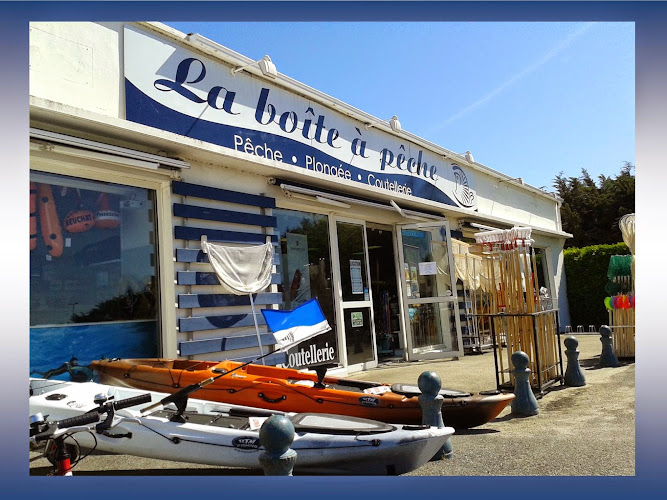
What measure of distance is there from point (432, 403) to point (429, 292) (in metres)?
7.25

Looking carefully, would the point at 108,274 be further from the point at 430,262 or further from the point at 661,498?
the point at 430,262

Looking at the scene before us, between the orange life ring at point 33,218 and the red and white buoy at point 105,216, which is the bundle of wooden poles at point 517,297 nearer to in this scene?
the red and white buoy at point 105,216

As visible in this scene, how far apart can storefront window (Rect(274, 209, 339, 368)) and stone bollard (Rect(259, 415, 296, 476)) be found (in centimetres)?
482

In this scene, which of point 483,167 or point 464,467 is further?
point 483,167

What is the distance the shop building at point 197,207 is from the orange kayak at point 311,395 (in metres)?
0.83

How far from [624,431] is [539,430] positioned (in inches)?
27.0

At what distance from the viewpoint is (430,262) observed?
11.5 m


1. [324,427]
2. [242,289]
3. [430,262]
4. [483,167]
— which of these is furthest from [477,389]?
[483,167]

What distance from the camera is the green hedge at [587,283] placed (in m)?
17.0

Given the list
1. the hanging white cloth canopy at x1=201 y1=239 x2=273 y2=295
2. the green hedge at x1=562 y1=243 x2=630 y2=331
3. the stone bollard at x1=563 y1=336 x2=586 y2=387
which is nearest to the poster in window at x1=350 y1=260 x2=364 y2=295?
the hanging white cloth canopy at x1=201 y1=239 x2=273 y2=295

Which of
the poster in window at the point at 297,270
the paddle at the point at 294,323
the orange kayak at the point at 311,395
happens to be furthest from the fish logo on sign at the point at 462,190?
the orange kayak at the point at 311,395

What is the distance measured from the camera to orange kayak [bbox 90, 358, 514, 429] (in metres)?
5.04

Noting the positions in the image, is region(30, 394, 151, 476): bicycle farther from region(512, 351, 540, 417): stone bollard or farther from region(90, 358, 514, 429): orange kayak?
region(512, 351, 540, 417): stone bollard

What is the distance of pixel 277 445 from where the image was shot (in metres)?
3.06
